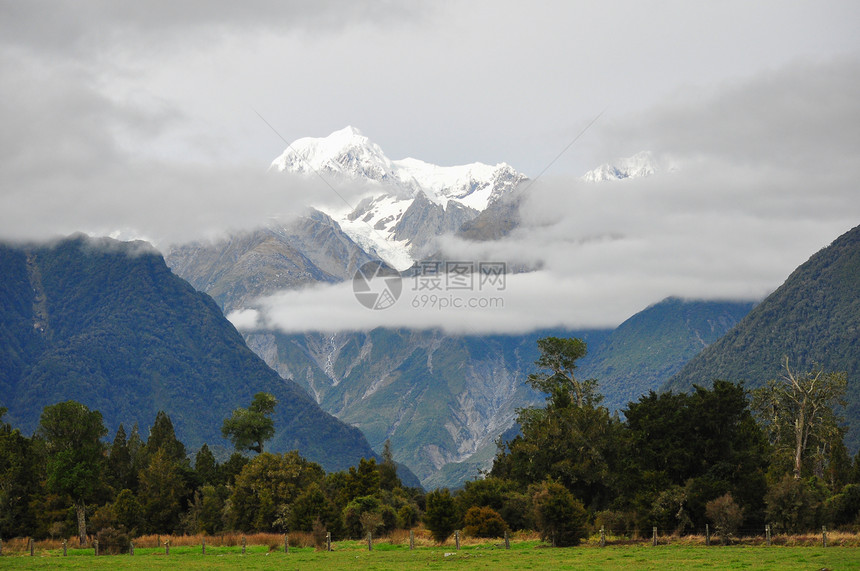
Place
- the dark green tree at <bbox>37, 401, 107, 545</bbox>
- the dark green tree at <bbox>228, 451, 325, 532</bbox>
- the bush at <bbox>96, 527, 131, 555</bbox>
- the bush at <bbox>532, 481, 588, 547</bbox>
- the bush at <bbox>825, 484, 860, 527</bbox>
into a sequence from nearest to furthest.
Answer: the bush at <bbox>532, 481, 588, 547</bbox>, the bush at <bbox>96, 527, 131, 555</bbox>, the bush at <bbox>825, 484, 860, 527</bbox>, the dark green tree at <bbox>37, 401, 107, 545</bbox>, the dark green tree at <bbox>228, 451, 325, 532</bbox>

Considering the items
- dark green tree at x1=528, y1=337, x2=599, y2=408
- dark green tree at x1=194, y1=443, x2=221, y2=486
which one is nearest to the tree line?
dark green tree at x1=528, y1=337, x2=599, y2=408

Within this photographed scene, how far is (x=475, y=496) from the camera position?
9388 centimetres

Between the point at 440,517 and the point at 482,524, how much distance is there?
7061 mm

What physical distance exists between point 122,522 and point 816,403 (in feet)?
276

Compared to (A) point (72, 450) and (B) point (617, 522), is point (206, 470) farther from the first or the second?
(B) point (617, 522)

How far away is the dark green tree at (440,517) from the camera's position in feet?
252

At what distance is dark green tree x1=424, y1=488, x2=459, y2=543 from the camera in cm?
7669

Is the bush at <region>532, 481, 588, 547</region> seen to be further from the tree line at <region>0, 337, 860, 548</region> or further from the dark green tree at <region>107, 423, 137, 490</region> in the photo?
the dark green tree at <region>107, 423, 137, 490</region>

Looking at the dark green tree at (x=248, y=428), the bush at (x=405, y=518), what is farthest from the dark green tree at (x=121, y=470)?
the bush at (x=405, y=518)

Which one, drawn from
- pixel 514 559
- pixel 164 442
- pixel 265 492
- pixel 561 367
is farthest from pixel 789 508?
pixel 164 442

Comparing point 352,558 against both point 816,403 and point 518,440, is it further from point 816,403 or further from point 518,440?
point 816,403

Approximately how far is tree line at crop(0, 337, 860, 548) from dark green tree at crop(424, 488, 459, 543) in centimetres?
12

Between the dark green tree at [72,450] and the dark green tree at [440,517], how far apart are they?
42606 millimetres

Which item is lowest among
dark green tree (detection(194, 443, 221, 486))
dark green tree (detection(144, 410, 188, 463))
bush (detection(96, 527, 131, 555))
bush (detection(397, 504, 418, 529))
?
bush (detection(397, 504, 418, 529))
